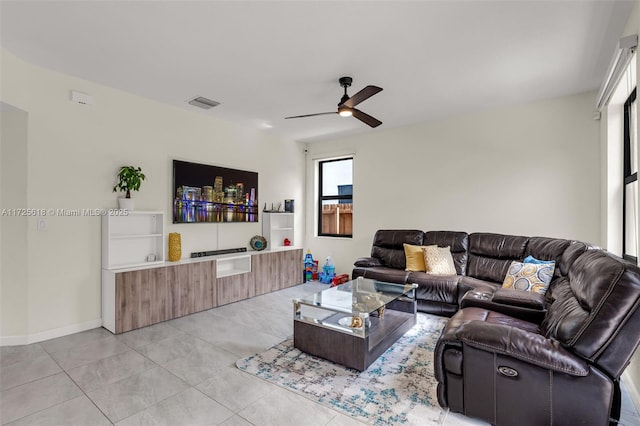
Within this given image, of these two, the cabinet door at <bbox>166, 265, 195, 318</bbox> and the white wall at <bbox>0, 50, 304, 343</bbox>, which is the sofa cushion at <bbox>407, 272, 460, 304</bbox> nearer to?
the cabinet door at <bbox>166, 265, 195, 318</bbox>

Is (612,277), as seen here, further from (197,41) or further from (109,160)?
(109,160)

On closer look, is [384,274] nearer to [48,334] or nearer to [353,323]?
[353,323]

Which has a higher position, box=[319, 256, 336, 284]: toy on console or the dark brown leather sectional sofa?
the dark brown leather sectional sofa

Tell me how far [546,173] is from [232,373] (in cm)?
417

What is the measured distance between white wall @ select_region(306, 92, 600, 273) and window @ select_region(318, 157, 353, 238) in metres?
0.26

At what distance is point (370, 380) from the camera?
2.22 meters

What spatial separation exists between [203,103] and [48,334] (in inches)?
119

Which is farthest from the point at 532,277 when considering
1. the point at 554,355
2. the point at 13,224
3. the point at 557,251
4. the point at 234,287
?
the point at 13,224

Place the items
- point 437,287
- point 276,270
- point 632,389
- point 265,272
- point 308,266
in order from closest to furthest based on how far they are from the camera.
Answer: point 632,389 → point 437,287 → point 265,272 → point 276,270 → point 308,266

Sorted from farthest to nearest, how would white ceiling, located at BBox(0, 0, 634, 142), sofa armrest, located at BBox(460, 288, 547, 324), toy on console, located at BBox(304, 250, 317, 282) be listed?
toy on console, located at BBox(304, 250, 317, 282) → sofa armrest, located at BBox(460, 288, 547, 324) → white ceiling, located at BBox(0, 0, 634, 142)

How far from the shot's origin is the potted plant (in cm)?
336

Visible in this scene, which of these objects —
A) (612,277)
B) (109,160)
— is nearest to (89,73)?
(109,160)

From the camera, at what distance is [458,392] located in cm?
178

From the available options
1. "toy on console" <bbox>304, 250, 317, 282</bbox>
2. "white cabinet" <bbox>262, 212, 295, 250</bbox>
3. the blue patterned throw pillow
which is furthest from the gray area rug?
"toy on console" <bbox>304, 250, 317, 282</bbox>
